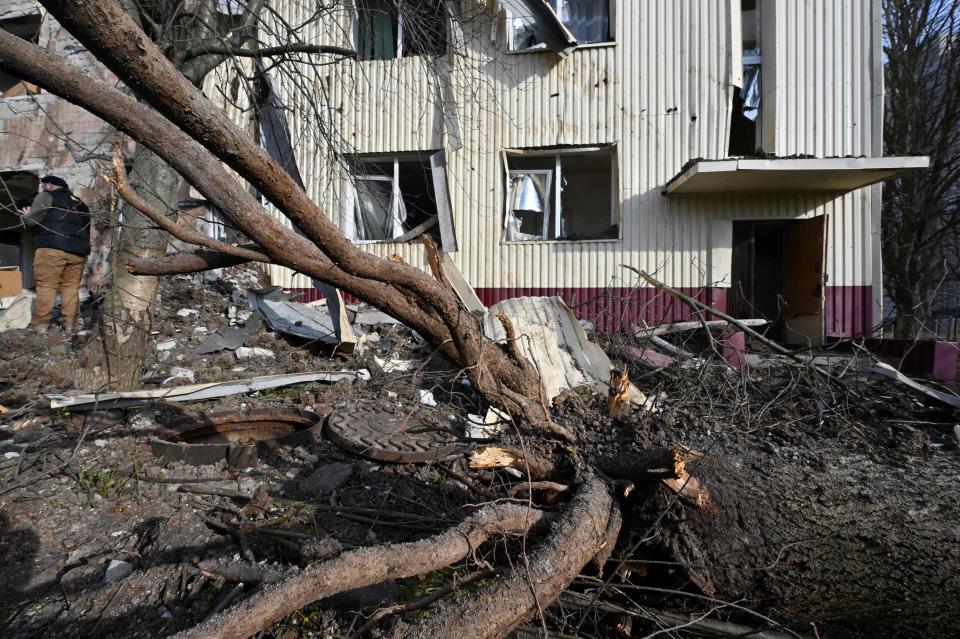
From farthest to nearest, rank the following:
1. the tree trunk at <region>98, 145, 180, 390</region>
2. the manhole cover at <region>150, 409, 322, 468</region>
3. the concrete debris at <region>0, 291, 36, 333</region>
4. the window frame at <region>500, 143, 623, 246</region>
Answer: the window frame at <region>500, 143, 623, 246</region>, the concrete debris at <region>0, 291, 36, 333</region>, the tree trunk at <region>98, 145, 180, 390</region>, the manhole cover at <region>150, 409, 322, 468</region>

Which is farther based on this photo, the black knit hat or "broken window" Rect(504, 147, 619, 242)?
"broken window" Rect(504, 147, 619, 242)

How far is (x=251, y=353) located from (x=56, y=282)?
A: 2.78 m

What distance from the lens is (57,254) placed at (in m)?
5.67

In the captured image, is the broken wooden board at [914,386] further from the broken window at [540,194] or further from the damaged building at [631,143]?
the broken window at [540,194]

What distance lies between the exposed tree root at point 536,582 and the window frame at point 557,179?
569cm

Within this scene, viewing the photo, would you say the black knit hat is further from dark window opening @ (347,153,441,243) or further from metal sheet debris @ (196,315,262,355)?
dark window opening @ (347,153,441,243)

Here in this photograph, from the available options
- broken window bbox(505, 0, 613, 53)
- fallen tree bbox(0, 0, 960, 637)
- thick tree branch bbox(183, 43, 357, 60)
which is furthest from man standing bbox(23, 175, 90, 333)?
broken window bbox(505, 0, 613, 53)

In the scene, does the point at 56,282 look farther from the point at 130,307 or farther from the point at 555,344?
the point at 555,344

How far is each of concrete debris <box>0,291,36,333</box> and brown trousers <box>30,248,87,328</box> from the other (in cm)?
19

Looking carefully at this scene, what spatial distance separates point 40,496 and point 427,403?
2.61 meters

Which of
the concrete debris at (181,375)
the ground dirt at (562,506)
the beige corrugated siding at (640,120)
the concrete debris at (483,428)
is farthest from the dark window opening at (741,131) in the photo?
the concrete debris at (181,375)

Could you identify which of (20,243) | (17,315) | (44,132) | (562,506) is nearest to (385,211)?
(17,315)

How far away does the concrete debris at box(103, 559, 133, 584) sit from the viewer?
2.07 metres

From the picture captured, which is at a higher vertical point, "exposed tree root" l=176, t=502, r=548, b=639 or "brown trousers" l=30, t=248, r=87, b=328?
"brown trousers" l=30, t=248, r=87, b=328
